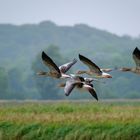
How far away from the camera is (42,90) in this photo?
65.4 meters

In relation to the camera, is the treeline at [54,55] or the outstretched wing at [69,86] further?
the treeline at [54,55]

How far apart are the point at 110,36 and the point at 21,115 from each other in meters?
108

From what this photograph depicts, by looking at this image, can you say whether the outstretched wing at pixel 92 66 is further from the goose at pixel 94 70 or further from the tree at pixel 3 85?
the tree at pixel 3 85

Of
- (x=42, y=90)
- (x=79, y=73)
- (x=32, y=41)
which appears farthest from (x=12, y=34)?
(x=79, y=73)

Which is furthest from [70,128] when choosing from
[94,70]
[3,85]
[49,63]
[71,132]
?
[3,85]

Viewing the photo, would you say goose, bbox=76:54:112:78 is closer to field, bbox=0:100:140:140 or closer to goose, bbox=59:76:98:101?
goose, bbox=59:76:98:101

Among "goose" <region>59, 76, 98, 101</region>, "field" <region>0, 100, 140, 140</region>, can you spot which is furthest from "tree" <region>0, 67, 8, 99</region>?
"goose" <region>59, 76, 98, 101</region>

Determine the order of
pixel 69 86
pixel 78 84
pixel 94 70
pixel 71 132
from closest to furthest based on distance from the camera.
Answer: pixel 69 86 → pixel 78 84 → pixel 94 70 → pixel 71 132

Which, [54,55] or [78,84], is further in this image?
[54,55]

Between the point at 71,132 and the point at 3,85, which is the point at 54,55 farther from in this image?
the point at 71,132

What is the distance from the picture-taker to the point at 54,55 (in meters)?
67.1

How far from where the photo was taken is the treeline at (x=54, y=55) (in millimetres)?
66000

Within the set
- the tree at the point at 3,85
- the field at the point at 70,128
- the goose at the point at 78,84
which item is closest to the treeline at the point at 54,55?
the tree at the point at 3,85

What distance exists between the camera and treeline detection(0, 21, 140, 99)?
6600 cm
